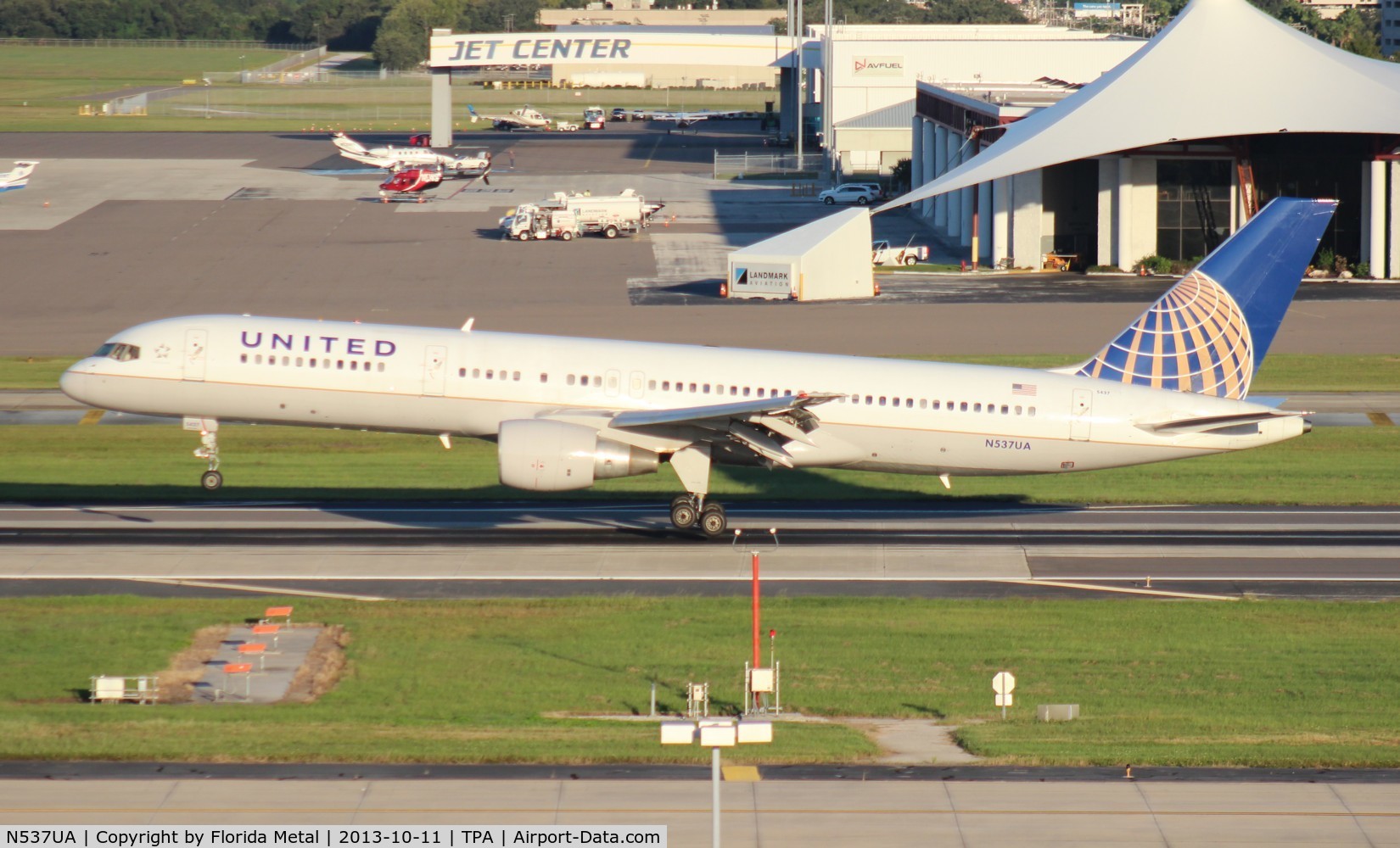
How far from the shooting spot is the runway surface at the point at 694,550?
3506 centimetres

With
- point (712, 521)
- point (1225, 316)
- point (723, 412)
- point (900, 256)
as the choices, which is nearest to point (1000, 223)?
point (900, 256)

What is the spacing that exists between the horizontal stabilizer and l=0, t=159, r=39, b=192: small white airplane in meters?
102

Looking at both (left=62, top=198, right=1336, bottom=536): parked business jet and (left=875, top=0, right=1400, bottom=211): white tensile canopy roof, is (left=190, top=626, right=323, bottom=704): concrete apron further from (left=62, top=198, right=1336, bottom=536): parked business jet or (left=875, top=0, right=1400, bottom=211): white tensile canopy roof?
(left=875, top=0, right=1400, bottom=211): white tensile canopy roof

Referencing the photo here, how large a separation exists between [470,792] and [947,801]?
21.7 ft

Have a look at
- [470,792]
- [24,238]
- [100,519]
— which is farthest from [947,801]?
[24,238]

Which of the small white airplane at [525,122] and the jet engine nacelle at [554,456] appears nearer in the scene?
the jet engine nacelle at [554,456]

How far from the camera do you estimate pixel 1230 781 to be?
2258 centimetres

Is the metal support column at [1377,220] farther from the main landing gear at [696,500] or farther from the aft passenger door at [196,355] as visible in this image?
the aft passenger door at [196,355]

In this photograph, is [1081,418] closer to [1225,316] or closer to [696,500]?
[1225,316]

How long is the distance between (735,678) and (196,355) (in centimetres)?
1781

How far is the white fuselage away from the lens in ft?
125

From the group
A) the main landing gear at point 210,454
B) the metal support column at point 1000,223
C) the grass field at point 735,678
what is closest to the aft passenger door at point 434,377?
the main landing gear at point 210,454

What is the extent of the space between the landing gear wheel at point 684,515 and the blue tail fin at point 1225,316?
10406mm

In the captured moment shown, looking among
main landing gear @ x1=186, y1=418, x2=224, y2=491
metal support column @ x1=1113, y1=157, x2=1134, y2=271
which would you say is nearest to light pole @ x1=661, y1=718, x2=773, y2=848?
main landing gear @ x1=186, y1=418, x2=224, y2=491
